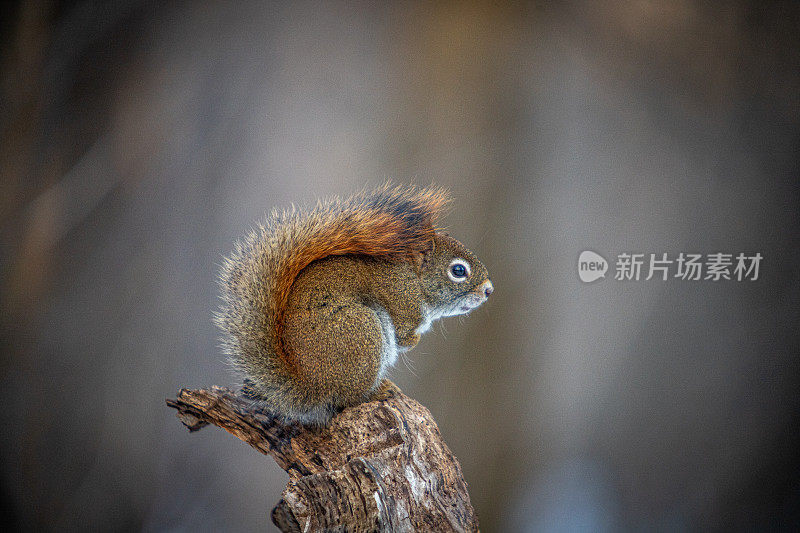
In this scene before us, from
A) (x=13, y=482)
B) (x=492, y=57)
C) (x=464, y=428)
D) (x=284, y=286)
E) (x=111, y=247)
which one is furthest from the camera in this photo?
(x=464, y=428)

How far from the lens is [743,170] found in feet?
6.70

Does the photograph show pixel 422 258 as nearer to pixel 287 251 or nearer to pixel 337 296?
pixel 337 296

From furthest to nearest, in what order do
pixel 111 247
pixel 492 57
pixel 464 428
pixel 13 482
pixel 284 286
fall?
1. pixel 464 428
2. pixel 492 57
3. pixel 111 247
4. pixel 13 482
5. pixel 284 286

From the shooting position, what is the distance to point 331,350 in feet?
4.60

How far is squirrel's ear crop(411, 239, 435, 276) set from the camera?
5.19 feet

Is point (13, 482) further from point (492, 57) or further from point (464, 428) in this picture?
point (492, 57)

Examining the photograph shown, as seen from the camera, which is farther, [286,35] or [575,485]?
[575,485]

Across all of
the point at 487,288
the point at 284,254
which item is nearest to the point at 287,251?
the point at 284,254

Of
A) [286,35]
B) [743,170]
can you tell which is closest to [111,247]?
[286,35]

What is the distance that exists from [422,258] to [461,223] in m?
0.77

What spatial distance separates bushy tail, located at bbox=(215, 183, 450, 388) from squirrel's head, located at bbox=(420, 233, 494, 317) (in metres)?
0.06

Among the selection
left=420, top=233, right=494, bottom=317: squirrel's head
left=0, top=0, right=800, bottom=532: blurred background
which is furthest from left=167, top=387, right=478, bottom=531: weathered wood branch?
left=0, top=0, right=800, bottom=532: blurred background

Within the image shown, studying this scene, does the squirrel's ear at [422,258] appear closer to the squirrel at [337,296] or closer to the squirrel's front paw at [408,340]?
the squirrel at [337,296]

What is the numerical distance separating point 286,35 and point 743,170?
1883mm
